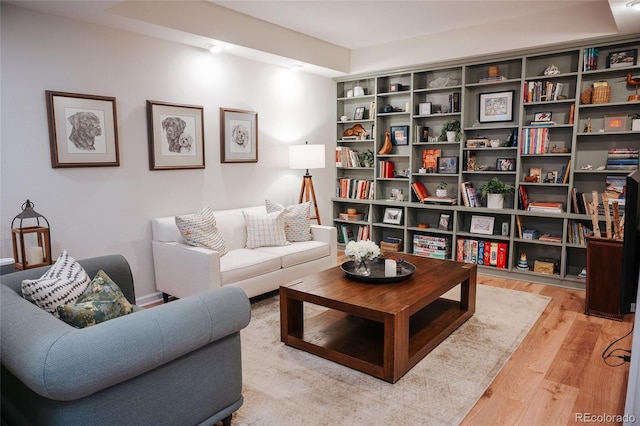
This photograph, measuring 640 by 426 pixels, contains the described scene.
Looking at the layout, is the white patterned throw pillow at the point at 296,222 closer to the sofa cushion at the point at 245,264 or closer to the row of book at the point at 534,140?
the sofa cushion at the point at 245,264

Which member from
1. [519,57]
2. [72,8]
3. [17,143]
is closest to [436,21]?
[519,57]

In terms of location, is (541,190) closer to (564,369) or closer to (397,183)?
(397,183)

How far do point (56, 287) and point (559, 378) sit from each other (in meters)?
2.83

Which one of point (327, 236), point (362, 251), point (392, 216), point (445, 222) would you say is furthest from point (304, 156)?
point (362, 251)

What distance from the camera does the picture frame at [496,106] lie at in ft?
15.6

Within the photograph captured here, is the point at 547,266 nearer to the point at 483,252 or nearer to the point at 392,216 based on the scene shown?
the point at 483,252

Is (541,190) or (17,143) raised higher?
(17,143)

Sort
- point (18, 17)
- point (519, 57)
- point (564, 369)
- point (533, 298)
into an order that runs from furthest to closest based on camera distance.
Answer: point (519, 57)
point (533, 298)
point (18, 17)
point (564, 369)

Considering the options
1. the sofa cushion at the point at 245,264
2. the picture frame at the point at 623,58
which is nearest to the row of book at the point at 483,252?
the picture frame at the point at 623,58

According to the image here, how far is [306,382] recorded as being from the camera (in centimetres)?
257

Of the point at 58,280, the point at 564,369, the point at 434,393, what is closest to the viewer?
the point at 58,280

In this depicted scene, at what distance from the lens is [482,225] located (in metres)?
4.96

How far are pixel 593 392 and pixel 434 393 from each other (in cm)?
92

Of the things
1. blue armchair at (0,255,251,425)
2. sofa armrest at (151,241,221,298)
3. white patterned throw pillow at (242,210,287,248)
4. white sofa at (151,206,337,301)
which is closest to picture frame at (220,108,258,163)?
white sofa at (151,206,337,301)
